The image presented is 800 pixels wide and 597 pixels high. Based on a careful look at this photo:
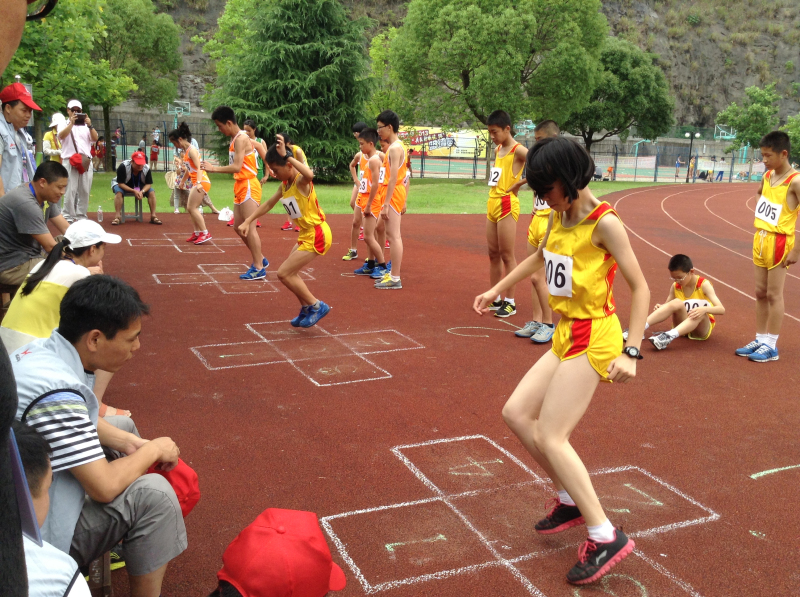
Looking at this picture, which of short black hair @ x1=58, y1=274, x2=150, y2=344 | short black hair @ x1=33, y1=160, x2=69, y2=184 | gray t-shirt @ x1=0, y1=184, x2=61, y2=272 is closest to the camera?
short black hair @ x1=58, y1=274, x2=150, y2=344

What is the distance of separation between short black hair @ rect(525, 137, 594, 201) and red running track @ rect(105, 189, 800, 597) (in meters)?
1.75

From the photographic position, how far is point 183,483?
9.52 feet

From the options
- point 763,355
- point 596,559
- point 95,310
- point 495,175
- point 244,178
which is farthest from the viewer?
point 244,178

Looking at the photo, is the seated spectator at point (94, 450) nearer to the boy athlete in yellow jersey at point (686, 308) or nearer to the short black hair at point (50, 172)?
the short black hair at point (50, 172)

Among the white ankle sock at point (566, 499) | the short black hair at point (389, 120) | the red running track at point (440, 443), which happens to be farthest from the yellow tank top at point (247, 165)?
the white ankle sock at point (566, 499)

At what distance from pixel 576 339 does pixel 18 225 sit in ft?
14.7

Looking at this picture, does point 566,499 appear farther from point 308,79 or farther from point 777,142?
point 308,79

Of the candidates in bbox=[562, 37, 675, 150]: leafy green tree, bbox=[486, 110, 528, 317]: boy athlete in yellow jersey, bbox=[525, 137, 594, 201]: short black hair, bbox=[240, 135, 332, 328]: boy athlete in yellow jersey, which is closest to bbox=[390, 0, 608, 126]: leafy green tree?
bbox=[562, 37, 675, 150]: leafy green tree

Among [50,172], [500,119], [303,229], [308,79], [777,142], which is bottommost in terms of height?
[303,229]

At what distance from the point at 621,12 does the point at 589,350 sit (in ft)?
258

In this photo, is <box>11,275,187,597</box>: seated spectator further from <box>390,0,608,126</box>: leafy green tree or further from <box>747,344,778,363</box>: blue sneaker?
<box>390,0,608,126</box>: leafy green tree

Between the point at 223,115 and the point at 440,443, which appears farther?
the point at 223,115

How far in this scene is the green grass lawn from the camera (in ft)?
59.7

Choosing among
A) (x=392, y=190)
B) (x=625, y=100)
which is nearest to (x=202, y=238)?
(x=392, y=190)
